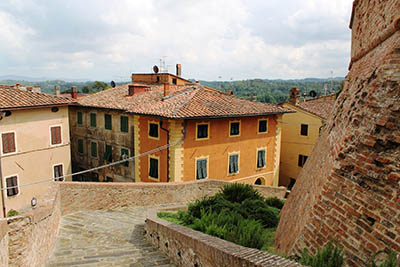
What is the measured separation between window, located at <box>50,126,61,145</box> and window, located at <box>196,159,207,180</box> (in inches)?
443

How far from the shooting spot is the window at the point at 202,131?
61.8 ft

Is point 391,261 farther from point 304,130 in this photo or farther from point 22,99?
point 304,130

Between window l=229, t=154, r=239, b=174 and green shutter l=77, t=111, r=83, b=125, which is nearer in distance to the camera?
window l=229, t=154, r=239, b=174

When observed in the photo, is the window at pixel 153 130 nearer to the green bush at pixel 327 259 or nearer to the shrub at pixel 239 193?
the shrub at pixel 239 193

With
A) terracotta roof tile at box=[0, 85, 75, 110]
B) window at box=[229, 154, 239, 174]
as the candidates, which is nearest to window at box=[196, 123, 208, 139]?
window at box=[229, 154, 239, 174]

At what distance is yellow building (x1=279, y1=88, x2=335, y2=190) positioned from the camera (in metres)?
27.3

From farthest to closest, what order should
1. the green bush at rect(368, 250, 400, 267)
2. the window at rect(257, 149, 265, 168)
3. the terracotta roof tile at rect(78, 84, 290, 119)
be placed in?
the window at rect(257, 149, 265, 168) → the terracotta roof tile at rect(78, 84, 290, 119) → the green bush at rect(368, 250, 400, 267)

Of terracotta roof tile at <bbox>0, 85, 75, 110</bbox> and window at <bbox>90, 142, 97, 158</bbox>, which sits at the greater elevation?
terracotta roof tile at <bbox>0, 85, 75, 110</bbox>

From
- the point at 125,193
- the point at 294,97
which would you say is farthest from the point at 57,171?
the point at 294,97

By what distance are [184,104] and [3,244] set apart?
1370cm

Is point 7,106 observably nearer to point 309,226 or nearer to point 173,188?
point 173,188

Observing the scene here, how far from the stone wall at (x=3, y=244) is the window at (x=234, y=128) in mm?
15389

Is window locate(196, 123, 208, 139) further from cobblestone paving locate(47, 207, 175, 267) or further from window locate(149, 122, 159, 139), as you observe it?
cobblestone paving locate(47, 207, 175, 267)

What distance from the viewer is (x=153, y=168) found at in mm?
19922
